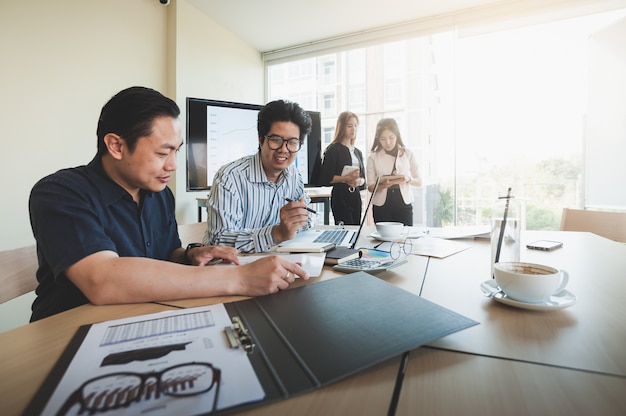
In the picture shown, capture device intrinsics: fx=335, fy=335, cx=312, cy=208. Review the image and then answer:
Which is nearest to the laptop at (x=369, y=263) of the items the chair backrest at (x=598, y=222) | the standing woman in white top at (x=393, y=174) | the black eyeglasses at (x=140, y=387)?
the black eyeglasses at (x=140, y=387)

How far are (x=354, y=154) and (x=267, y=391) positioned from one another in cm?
278

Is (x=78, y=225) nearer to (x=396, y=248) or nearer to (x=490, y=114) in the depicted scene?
(x=396, y=248)

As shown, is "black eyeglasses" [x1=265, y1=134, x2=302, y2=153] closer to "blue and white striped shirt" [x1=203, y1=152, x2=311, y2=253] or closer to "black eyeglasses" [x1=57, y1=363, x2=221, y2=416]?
"blue and white striped shirt" [x1=203, y1=152, x2=311, y2=253]

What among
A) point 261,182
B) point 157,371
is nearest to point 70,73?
point 261,182

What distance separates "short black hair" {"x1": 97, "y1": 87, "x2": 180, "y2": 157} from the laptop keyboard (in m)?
0.68

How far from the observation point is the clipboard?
1.33 ft

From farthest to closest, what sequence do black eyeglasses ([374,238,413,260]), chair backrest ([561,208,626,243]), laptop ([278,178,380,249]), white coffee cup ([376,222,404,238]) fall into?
1. chair backrest ([561,208,626,243])
2. white coffee cup ([376,222,404,238])
3. laptop ([278,178,380,249])
4. black eyeglasses ([374,238,413,260])

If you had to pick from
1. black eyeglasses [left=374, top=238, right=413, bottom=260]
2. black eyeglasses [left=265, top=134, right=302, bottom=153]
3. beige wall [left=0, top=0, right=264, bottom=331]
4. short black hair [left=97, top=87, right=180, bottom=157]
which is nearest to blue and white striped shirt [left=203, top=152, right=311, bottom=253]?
black eyeglasses [left=265, top=134, right=302, bottom=153]

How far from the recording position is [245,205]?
1.56 metres

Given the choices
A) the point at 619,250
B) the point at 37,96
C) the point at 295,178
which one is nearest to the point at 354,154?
the point at 295,178

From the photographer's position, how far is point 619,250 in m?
1.15

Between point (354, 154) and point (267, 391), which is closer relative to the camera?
point (267, 391)

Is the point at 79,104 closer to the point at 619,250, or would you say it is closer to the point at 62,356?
the point at 62,356

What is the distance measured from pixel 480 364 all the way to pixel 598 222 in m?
1.96
